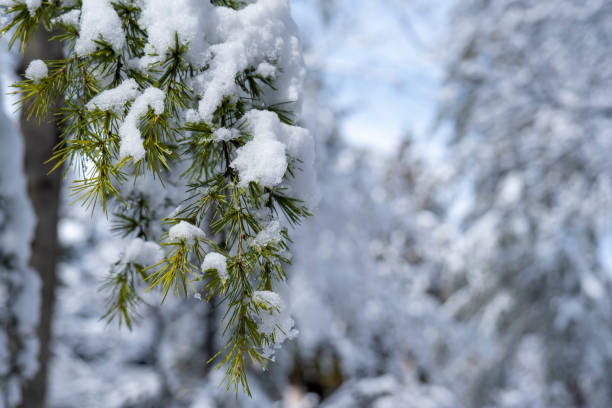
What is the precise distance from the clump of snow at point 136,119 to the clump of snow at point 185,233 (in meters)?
0.12

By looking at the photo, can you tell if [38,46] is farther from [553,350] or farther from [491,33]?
[553,350]

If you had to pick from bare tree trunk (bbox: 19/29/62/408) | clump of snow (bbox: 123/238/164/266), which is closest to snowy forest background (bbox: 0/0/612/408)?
bare tree trunk (bbox: 19/29/62/408)

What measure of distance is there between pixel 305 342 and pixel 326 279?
2.00 ft

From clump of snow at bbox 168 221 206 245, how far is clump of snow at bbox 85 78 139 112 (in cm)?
23

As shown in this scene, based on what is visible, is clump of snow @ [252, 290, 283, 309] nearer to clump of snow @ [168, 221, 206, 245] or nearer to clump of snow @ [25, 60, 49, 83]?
clump of snow @ [168, 221, 206, 245]

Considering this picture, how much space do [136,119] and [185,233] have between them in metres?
0.20

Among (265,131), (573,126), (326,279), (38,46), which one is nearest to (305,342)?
(326,279)

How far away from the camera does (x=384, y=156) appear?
17875mm

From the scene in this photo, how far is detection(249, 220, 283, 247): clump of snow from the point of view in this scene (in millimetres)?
619

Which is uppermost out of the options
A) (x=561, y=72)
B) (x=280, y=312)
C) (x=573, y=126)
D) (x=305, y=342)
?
(x=561, y=72)

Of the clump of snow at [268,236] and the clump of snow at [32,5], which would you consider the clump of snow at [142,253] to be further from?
the clump of snow at [32,5]

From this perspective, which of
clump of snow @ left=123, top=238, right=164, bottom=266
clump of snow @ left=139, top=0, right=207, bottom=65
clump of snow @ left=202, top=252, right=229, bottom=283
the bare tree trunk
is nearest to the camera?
clump of snow @ left=202, top=252, right=229, bottom=283

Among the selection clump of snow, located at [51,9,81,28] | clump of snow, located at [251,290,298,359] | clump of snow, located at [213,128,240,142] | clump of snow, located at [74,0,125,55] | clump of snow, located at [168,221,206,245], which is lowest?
clump of snow, located at [251,290,298,359]

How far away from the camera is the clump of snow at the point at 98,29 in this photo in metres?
0.68
